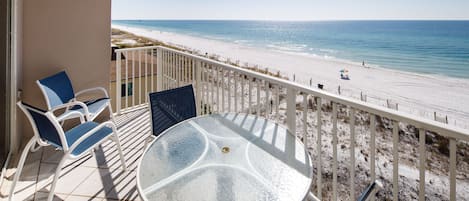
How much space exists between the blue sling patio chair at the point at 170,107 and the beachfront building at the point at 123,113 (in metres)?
0.51

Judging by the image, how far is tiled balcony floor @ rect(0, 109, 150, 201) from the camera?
203cm

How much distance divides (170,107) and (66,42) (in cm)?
181

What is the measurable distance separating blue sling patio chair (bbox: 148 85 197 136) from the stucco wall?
168 centimetres

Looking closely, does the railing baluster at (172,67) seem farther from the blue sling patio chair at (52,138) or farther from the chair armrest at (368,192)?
the chair armrest at (368,192)

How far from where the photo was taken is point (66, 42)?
10.4 ft

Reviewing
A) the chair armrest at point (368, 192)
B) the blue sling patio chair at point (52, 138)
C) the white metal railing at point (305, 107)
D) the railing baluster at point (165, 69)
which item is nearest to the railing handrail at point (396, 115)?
the white metal railing at point (305, 107)

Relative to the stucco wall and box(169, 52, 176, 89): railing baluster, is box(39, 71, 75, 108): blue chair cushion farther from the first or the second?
box(169, 52, 176, 89): railing baluster

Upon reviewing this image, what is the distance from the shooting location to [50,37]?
3.03 m

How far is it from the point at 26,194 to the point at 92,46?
200cm

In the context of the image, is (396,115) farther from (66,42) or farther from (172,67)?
(66,42)

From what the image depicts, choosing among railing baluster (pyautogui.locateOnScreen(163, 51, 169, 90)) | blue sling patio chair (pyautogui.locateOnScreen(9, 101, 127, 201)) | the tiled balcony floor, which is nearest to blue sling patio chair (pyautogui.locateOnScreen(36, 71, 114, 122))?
the tiled balcony floor

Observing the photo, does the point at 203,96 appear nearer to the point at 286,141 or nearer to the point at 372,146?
the point at 286,141

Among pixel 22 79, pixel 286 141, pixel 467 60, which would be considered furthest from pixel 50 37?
pixel 467 60

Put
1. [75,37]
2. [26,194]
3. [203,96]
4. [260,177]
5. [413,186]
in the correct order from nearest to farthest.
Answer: [260,177] → [26,194] → [75,37] → [203,96] → [413,186]
